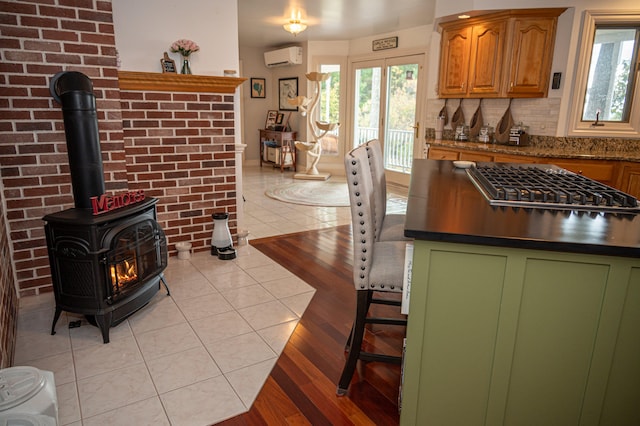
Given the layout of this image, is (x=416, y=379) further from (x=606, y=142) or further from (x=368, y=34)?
(x=368, y=34)

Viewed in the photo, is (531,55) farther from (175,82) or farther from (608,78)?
(175,82)

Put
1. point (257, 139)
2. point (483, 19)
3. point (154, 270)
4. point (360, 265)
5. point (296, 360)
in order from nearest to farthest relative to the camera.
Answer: point (360, 265)
point (296, 360)
point (154, 270)
point (483, 19)
point (257, 139)

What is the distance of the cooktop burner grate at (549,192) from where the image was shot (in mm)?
1668

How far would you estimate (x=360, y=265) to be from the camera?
1829mm

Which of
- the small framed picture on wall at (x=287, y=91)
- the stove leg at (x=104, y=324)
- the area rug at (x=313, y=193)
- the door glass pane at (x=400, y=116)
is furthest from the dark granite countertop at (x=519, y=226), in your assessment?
the small framed picture on wall at (x=287, y=91)

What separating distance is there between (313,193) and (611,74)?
150 inches

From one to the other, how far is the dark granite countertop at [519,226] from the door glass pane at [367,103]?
5.62 m

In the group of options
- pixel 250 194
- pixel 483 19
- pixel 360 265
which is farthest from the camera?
pixel 250 194

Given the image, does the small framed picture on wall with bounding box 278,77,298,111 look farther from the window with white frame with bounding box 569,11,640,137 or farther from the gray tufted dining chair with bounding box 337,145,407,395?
the gray tufted dining chair with bounding box 337,145,407,395

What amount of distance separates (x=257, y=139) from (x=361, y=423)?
→ 7780 millimetres

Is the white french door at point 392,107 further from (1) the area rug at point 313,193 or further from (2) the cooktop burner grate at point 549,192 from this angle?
(2) the cooktop burner grate at point 549,192

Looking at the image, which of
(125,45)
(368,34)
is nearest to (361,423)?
(125,45)

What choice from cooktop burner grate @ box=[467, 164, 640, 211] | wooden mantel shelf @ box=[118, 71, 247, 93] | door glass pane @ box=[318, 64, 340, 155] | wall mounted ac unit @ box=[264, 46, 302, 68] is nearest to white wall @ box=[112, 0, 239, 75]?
wooden mantel shelf @ box=[118, 71, 247, 93]

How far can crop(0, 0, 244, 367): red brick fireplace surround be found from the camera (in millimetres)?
2488
